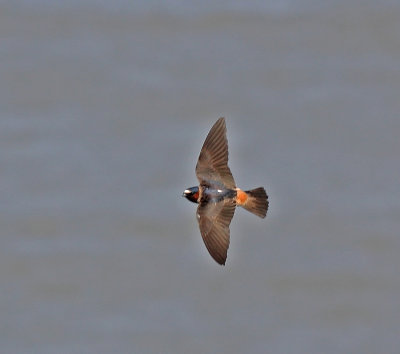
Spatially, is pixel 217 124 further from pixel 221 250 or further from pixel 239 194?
pixel 221 250

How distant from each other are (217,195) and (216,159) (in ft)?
0.56

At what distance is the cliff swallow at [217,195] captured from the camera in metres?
4.34

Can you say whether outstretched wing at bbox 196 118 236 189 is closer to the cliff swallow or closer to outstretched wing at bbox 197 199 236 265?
the cliff swallow

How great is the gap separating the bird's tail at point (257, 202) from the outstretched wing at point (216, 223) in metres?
0.09

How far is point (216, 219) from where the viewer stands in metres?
4.37

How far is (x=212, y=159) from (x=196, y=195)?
0.55 ft

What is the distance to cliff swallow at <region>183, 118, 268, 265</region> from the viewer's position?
4336 millimetres

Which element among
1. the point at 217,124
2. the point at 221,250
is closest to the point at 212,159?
the point at 217,124

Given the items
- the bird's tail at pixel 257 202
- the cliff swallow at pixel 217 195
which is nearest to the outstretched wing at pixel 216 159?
the cliff swallow at pixel 217 195

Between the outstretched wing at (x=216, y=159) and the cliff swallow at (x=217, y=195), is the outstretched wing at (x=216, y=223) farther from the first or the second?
the outstretched wing at (x=216, y=159)

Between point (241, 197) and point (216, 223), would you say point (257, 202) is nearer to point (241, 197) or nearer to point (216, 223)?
point (241, 197)

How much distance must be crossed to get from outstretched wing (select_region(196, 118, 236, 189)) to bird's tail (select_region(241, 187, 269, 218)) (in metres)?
0.10

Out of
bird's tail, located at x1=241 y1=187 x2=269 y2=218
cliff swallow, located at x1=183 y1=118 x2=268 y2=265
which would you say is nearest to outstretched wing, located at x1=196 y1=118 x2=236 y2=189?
cliff swallow, located at x1=183 y1=118 x2=268 y2=265

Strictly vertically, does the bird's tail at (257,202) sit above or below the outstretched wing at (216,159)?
below
